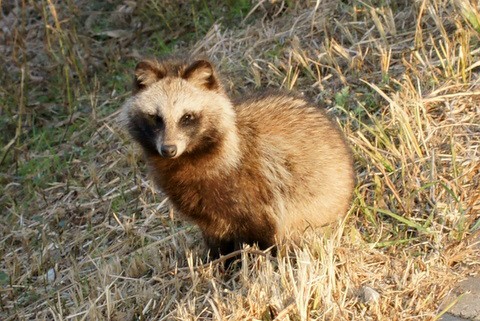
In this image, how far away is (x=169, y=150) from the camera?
Result: 510cm

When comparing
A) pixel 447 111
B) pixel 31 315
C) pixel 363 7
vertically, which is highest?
pixel 363 7

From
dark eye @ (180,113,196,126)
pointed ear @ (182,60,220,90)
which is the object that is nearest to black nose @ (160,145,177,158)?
dark eye @ (180,113,196,126)

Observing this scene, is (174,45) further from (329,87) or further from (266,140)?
(266,140)

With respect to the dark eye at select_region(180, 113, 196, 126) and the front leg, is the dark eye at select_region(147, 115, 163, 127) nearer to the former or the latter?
the dark eye at select_region(180, 113, 196, 126)

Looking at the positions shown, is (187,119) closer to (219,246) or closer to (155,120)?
(155,120)

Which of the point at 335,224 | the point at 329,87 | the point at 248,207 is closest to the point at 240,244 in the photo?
the point at 248,207

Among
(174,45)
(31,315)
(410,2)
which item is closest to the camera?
(31,315)

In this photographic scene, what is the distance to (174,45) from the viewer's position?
28.6 feet

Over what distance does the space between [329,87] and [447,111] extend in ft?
3.80

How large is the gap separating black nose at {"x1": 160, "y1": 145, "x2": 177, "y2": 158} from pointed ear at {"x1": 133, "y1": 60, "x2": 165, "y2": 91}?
1.78 feet

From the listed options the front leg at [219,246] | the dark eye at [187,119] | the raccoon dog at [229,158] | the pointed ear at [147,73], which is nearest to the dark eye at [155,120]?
the raccoon dog at [229,158]

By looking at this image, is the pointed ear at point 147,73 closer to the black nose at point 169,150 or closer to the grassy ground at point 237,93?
the black nose at point 169,150

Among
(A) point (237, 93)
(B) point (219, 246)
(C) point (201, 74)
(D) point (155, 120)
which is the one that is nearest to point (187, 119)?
(D) point (155, 120)

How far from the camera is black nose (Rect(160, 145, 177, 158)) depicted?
5105 mm
